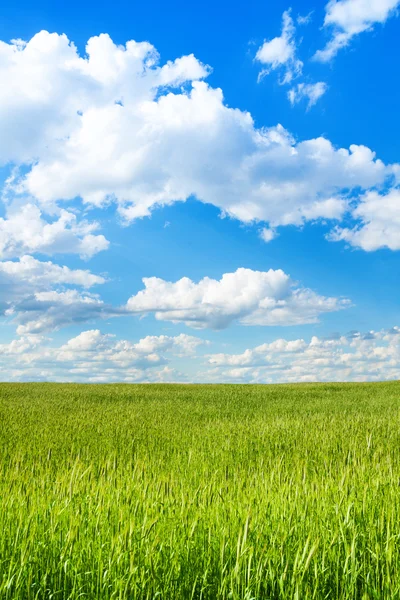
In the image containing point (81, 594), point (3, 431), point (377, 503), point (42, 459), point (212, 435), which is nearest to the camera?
point (81, 594)

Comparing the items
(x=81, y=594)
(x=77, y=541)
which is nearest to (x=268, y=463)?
(x=77, y=541)

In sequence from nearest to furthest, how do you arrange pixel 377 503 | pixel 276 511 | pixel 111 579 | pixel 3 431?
1. pixel 111 579
2. pixel 276 511
3. pixel 377 503
4. pixel 3 431

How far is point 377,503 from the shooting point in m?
4.58

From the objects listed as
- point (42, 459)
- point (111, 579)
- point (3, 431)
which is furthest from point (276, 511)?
point (3, 431)

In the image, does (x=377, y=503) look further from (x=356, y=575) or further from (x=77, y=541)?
(x=77, y=541)

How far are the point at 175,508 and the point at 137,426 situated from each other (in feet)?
23.5

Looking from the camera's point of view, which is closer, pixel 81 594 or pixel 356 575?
pixel 81 594

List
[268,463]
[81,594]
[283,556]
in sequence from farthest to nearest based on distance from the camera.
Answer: [268,463] → [283,556] → [81,594]

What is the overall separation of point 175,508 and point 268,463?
11.4 ft

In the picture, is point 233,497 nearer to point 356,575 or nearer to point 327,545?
point 327,545

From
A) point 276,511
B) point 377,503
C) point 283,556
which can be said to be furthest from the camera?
point 377,503

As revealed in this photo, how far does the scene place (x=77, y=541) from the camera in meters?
3.25

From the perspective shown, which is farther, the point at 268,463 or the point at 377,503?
the point at 268,463

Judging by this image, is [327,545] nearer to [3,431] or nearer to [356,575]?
[356,575]
